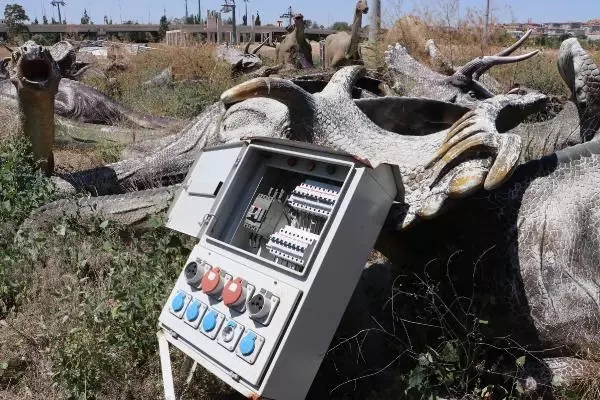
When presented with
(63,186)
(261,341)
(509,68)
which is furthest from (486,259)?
(509,68)

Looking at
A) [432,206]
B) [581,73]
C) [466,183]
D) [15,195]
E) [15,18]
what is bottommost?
[15,18]

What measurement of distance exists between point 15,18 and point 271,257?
36442mm

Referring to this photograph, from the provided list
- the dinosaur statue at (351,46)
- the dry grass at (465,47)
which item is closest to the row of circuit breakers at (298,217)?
the dry grass at (465,47)

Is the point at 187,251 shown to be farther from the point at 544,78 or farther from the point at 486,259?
the point at 544,78

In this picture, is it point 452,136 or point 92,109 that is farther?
point 92,109

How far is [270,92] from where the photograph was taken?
3.01 meters

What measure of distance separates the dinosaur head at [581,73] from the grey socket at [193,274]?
1879mm

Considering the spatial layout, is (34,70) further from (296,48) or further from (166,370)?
(296,48)

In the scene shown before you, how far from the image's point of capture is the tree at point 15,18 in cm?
3121

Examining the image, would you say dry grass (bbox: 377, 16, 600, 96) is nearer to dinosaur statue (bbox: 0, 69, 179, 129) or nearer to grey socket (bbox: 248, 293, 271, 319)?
dinosaur statue (bbox: 0, 69, 179, 129)

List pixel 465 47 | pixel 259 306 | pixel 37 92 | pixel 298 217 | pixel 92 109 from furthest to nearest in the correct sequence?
pixel 465 47 < pixel 92 109 < pixel 37 92 < pixel 298 217 < pixel 259 306

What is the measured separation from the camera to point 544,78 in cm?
846

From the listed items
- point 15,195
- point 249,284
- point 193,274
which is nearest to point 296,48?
point 15,195

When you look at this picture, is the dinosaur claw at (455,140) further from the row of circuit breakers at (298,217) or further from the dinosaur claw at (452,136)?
the row of circuit breakers at (298,217)
